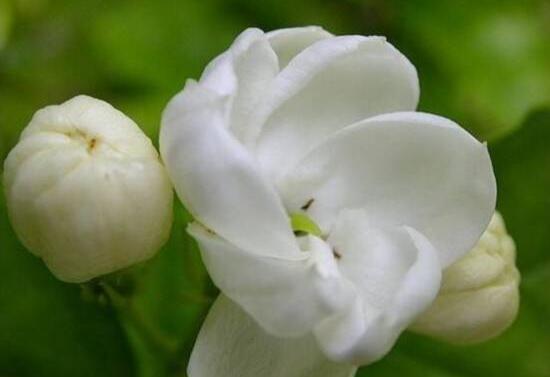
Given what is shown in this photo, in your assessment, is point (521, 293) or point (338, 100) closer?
point (338, 100)

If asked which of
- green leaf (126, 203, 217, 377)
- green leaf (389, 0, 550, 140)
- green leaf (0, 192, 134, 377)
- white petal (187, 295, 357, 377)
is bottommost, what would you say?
green leaf (389, 0, 550, 140)

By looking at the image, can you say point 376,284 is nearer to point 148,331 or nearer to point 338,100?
point 338,100

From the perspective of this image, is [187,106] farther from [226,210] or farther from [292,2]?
[292,2]

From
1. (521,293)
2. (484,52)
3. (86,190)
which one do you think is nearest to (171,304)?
(521,293)

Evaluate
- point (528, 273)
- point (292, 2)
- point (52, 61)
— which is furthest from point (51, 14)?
point (528, 273)

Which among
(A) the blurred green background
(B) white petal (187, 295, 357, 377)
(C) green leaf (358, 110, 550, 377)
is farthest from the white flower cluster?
(C) green leaf (358, 110, 550, 377)

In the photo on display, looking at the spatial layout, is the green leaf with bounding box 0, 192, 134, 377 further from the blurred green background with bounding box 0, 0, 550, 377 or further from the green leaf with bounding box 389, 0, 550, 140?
the green leaf with bounding box 389, 0, 550, 140
